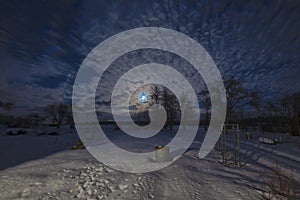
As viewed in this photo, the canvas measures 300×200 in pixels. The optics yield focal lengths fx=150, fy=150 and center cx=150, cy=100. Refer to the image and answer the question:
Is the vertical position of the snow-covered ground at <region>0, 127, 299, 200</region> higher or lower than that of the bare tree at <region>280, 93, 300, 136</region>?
lower

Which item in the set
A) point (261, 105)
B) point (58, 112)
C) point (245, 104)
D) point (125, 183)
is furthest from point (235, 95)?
point (58, 112)

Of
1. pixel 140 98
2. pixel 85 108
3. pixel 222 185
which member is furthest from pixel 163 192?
pixel 85 108

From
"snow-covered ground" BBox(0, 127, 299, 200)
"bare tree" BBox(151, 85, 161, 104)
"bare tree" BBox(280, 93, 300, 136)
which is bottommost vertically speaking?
"snow-covered ground" BBox(0, 127, 299, 200)

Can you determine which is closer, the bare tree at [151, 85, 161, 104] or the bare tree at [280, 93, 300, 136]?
the bare tree at [280, 93, 300, 136]

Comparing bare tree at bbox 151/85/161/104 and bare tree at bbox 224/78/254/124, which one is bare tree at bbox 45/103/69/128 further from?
bare tree at bbox 224/78/254/124

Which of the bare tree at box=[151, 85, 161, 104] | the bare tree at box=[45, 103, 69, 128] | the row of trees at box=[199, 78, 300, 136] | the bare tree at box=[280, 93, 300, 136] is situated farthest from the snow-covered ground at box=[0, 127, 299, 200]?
the bare tree at box=[45, 103, 69, 128]

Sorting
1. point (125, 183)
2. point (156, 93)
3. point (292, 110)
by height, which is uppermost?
point (156, 93)

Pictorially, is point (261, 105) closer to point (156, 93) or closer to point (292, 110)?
point (292, 110)

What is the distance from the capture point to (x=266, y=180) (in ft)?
17.7

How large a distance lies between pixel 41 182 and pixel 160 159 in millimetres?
4630

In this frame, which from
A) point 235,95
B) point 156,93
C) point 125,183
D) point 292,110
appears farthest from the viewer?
point 156,93

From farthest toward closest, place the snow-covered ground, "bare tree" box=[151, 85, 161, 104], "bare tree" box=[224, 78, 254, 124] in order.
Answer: "bare tree" box=[151, 85, 161, 104] < "bare tree" box=[224, 78, 254, 124] < the snow-covered ground

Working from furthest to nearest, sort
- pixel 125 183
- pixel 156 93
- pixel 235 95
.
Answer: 1. pixel 156 93
2. pixel 235 95
3. pixel 125 183

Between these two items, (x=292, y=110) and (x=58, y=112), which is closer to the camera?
(x=292, y=110)
